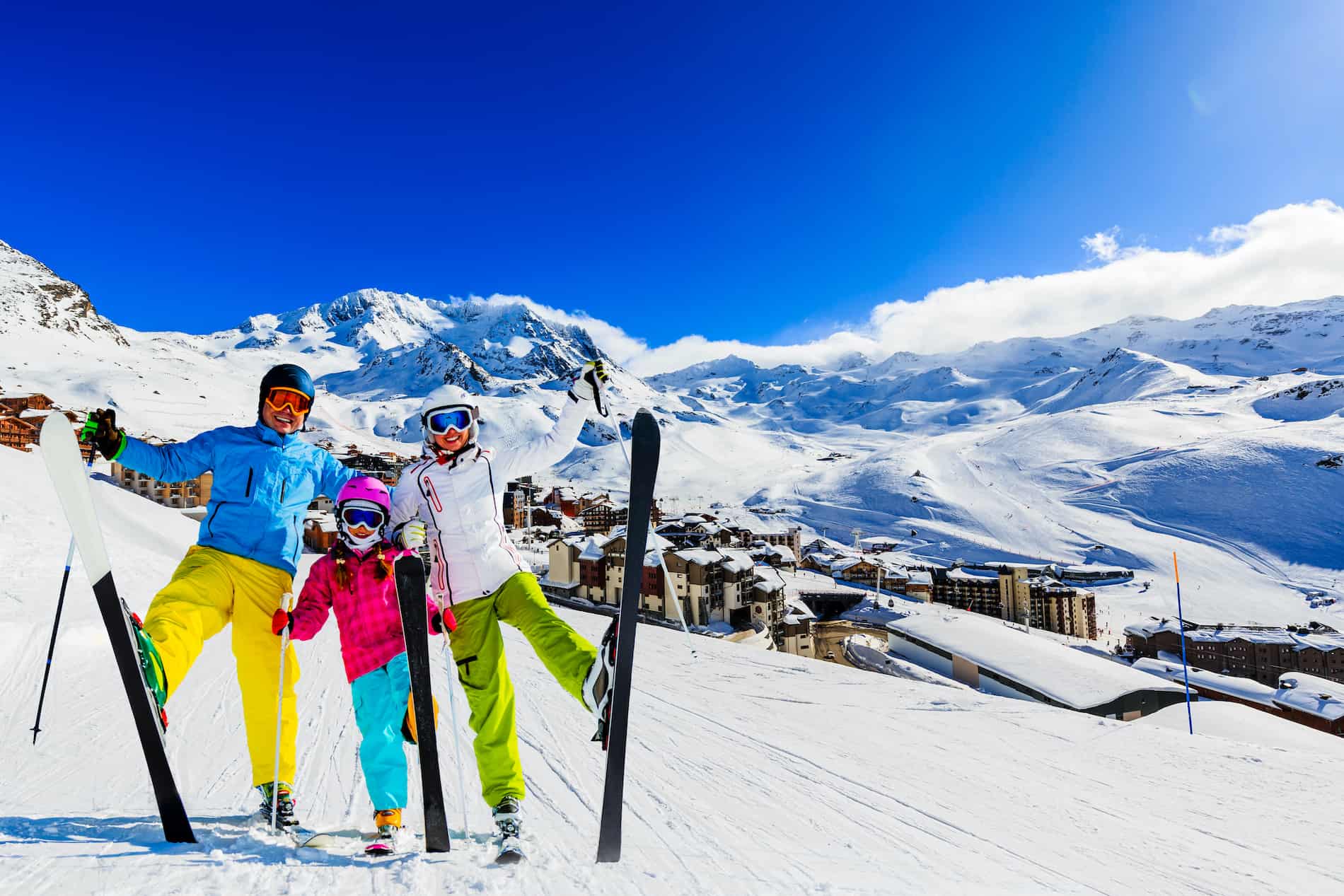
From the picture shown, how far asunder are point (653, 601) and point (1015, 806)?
23406 millimetres

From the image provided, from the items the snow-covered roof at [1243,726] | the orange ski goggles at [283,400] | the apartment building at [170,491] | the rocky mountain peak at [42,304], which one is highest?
the rocky mountain peak at [42,304]

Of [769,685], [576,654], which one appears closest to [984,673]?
[769,685]

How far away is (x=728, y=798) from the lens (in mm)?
3469

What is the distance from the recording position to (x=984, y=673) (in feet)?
52.5

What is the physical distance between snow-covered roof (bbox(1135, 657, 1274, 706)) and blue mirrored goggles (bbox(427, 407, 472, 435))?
1035 inches

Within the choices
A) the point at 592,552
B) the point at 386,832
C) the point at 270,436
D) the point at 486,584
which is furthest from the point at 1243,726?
the point at 592,552

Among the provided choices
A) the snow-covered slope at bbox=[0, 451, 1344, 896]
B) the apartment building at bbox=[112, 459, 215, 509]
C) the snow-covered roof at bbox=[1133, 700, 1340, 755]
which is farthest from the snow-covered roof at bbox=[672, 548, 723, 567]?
the apartment building at bbox=[112, 459, 215, 509]

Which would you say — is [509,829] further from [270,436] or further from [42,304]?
[42,304]

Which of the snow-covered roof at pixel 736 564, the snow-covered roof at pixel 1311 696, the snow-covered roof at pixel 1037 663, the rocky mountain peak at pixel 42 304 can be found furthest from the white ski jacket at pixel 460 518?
the rocky mountain peak at pixel 42 304

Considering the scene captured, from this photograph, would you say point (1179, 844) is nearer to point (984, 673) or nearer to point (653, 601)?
point (984, 673)

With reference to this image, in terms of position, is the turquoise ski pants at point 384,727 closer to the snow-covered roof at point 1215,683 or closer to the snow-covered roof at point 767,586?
the snow-covered roof at point 767,586

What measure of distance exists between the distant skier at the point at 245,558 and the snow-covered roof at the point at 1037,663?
581 inches

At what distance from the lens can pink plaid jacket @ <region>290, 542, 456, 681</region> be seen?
8.30 feet

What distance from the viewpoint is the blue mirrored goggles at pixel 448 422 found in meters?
2.77
